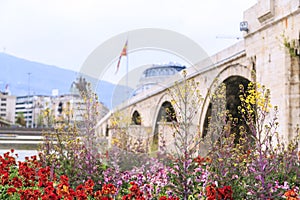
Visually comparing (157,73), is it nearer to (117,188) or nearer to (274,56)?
(274,56)

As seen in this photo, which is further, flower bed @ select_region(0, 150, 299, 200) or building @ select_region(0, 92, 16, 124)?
building @ select_region(0, 92, 16, 124)

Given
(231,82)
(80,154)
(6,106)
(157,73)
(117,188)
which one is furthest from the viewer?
(6,106)

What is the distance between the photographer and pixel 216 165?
5863 mm

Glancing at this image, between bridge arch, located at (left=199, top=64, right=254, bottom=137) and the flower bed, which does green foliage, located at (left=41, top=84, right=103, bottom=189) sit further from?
bridge arch, located at (left=199, top=64, right=254, bottom=137)

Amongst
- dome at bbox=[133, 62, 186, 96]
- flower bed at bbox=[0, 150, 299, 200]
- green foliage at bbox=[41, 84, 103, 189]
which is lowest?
flower bed at bbox=[0, 150, 299, 200]

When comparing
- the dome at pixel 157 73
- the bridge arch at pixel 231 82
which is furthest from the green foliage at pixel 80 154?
the dome at pixel 157 73

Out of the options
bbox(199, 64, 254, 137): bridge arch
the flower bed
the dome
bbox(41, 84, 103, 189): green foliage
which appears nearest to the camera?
the flower bed

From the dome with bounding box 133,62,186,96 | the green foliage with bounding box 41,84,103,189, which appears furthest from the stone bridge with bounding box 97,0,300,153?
the dome with bounding box 133,62,186,96

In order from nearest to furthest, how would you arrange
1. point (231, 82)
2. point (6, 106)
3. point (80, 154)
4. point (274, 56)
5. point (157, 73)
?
point (80, 154)
point (274, 56)
point (231, 82)
point (157, 73)
point (6, 106)

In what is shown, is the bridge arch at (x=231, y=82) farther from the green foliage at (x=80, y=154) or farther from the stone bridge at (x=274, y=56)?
the green foliage at (x=80, y=154)

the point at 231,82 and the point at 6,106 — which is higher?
the point at 6,106

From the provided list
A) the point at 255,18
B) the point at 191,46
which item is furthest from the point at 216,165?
the point at 191,46

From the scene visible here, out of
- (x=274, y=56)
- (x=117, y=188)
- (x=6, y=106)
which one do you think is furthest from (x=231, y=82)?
(x=6, y=106)

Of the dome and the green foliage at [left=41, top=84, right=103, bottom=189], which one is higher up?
the dome
